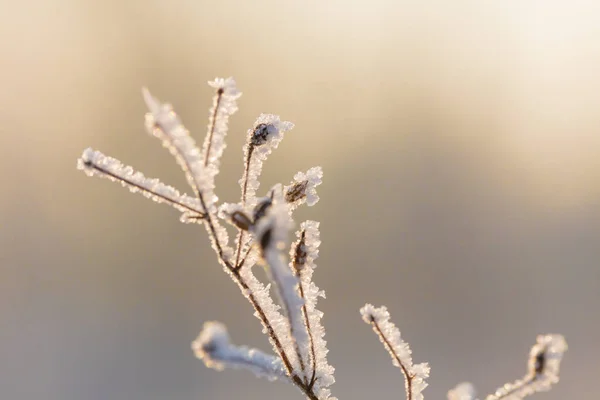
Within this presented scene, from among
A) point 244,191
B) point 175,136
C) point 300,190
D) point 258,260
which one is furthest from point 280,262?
point 300,190

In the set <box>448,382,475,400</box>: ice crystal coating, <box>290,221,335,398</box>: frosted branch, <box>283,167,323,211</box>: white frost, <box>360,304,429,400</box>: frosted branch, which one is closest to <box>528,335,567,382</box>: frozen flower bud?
<box>448,382,475,400</box>: ice crystal coating

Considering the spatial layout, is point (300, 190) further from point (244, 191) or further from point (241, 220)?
point (241, 220)

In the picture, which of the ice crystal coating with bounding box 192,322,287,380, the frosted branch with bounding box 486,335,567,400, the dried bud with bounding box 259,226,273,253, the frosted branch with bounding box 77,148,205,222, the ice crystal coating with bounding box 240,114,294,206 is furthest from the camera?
the ice crystal coating with bounding box 240,114,294,206

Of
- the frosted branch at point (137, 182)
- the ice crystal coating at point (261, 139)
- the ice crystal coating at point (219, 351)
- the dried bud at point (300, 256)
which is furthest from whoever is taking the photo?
the ice crystal coating at point (261, 139)

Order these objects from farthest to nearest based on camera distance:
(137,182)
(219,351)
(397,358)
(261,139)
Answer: (261,139), (397,358), (137,182), (219,351)

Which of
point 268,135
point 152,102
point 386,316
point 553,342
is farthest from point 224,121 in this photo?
point 553,342

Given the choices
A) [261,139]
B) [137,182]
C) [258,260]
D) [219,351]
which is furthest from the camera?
[261,139]

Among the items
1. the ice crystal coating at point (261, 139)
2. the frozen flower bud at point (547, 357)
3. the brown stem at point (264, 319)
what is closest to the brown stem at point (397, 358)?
the brown stem at point (264, 319)

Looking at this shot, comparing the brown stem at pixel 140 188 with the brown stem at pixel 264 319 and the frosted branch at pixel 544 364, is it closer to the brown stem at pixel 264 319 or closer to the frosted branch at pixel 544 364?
the brown stem at pixel 264 319

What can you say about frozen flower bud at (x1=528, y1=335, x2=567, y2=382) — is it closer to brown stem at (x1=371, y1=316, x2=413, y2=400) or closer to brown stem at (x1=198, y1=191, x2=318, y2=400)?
brown stem at (x1=371, y1=316, x2=413, y2=400)
